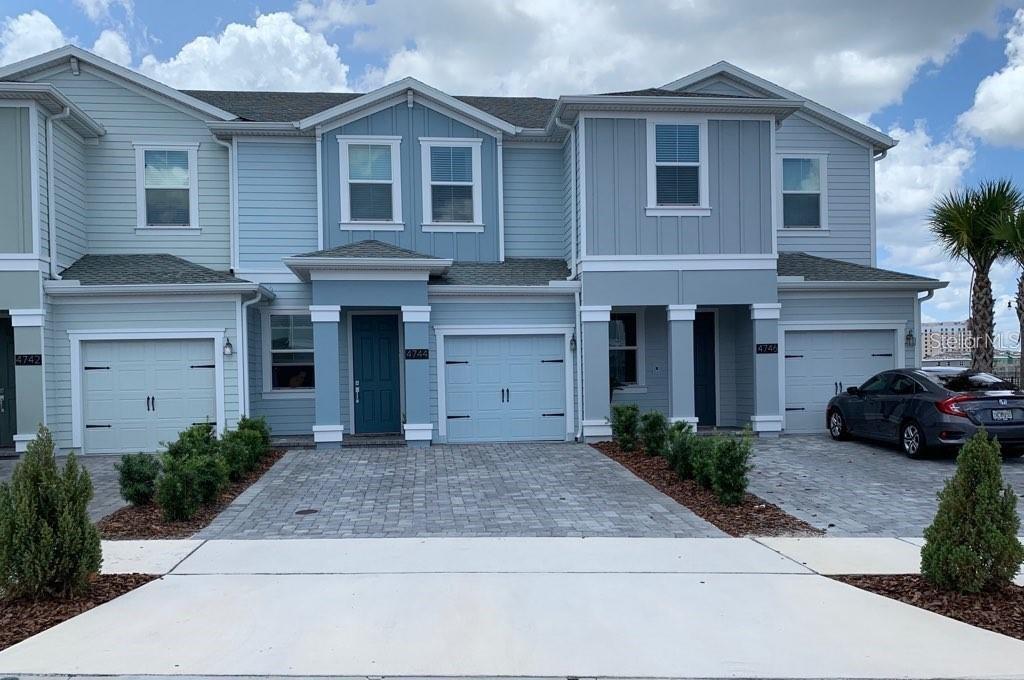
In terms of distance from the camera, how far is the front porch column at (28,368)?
1248 centimetres

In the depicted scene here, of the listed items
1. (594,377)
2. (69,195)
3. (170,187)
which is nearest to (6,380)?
(69,195)

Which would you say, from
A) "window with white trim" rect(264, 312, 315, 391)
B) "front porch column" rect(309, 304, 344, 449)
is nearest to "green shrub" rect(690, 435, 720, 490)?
"front porch column" rect(309, 304, 344, 449)

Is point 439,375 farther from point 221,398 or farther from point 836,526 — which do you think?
point 836,526

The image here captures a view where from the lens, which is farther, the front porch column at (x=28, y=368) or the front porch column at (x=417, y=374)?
the front porch column at (x=417, y=374)

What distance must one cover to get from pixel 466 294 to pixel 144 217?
21.4ft

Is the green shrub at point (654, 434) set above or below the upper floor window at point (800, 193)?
below

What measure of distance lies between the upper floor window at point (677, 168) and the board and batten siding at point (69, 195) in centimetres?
1039

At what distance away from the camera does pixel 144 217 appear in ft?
47.8

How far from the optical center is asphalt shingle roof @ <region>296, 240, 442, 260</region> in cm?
1306

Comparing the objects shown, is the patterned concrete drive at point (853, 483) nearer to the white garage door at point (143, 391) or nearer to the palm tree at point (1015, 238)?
the palm tree at point (1015, 238)

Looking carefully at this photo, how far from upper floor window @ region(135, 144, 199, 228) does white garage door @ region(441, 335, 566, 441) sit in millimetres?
5787

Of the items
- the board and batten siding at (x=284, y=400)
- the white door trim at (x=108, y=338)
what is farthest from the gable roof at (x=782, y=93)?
the white door trim at (x=108, y=338)

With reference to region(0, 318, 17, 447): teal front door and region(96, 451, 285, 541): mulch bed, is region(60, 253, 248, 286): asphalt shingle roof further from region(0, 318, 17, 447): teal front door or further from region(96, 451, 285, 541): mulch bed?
region(96, 451, 285, 541): mulch bed

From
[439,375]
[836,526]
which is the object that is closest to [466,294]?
[439,375]
